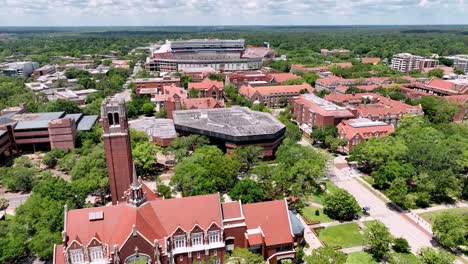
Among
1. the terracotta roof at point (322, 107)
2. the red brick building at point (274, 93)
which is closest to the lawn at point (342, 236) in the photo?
the terracotta roof at point (322, 107)

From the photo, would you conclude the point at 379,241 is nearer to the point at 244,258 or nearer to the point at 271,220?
the point at 271,220

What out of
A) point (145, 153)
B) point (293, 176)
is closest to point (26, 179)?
point (145, 153)

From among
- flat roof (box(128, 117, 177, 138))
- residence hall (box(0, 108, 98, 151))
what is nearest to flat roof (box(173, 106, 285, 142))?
flat roof (box(128, 117, 177, 138))

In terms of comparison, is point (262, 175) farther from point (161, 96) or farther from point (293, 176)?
point (161, 96)

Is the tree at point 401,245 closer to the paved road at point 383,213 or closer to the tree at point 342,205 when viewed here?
the paved road at point 383,213

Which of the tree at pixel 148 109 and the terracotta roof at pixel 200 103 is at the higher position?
the terracotta roof at pixel 200 103

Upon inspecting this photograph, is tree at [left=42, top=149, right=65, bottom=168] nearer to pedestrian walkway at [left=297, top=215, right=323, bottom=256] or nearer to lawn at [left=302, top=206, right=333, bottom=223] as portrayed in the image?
lawn at [left=302, top=206, right=333, bottom=223]
